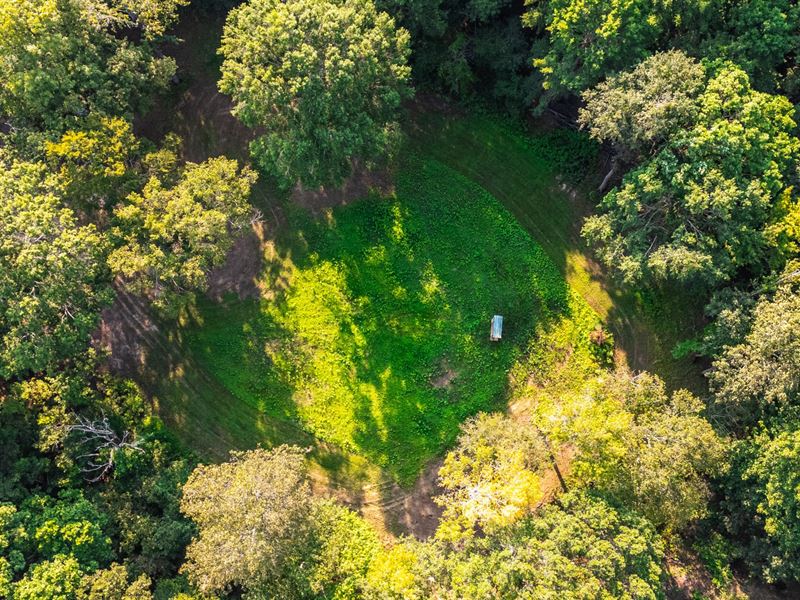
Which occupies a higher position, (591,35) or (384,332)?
(591,35)

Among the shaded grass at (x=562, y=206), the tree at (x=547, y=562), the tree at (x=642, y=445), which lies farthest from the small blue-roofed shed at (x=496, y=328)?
the tree at (x=547, y=562)

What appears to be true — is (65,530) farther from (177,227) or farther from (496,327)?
(496,327)

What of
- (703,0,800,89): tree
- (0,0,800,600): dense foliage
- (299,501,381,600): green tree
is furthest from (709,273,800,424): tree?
(299,501,381,600): green tree

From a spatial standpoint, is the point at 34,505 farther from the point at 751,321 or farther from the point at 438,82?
the point at 751,321

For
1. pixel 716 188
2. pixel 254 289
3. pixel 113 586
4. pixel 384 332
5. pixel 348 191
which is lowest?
pixel 113 586

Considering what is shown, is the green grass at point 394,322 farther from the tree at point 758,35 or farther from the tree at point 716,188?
the tree at point 758,35

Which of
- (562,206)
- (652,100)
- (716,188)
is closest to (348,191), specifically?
(562,206)

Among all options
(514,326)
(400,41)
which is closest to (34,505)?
(514,326)
